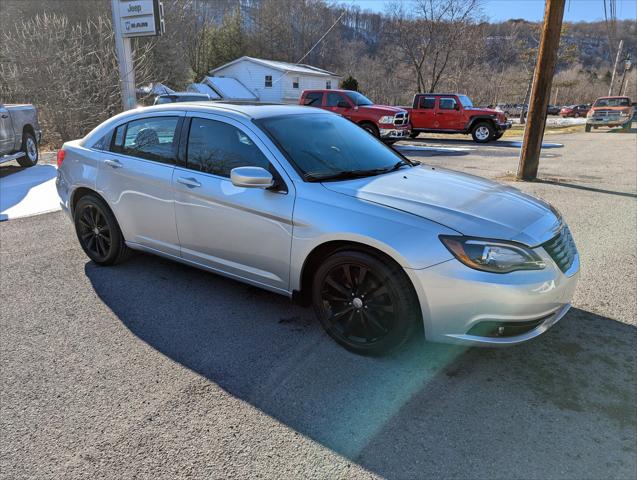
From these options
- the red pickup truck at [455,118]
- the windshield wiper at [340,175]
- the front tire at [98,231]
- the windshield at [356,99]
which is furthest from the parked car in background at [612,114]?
the front tire at [98,231]

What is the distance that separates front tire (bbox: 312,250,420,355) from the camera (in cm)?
286

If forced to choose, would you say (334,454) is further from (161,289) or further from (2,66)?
(2,66)

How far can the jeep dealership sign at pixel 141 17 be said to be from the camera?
1167 centimetres

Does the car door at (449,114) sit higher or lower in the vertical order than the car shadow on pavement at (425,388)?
higher

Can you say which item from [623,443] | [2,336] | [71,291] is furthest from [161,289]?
[623,443]

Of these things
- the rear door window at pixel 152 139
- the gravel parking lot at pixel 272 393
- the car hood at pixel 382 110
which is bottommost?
the gravel parking lot at pixel 272 393

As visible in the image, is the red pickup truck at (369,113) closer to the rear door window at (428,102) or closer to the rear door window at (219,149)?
the rear door window at (428,102)

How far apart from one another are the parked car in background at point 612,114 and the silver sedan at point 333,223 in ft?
93.1

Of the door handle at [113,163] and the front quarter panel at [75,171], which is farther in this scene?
the front quarter panel at [75,171]

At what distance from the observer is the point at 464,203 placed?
308 centimetres

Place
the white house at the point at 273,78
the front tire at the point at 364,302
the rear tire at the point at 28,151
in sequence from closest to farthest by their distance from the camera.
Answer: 1. the front tire at the point at 364,302
2. the rear tire at the point at 28,151
3. the white house at the point at 273,78

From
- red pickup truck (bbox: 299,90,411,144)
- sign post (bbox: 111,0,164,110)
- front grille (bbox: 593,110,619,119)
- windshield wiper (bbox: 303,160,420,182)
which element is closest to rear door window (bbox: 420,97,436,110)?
red pickup truck (bbox: 299,90,411,144)

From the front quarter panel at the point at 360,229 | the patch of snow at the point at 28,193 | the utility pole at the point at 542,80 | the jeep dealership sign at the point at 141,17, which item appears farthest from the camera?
the jeep dealership sign at the point at 141,17

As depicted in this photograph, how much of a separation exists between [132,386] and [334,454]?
1.34 meters
